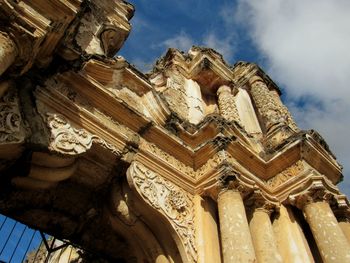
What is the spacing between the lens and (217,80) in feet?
34.4

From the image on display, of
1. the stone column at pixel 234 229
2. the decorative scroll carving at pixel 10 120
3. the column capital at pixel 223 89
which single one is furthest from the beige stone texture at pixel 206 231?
the column capital at pixel 223 89

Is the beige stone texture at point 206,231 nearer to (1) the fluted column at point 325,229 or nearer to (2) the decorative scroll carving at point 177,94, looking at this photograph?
(1) the fluted column at point 325,229

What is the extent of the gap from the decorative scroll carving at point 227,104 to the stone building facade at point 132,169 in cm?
132

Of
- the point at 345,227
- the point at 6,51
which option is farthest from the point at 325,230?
the point at 6,51

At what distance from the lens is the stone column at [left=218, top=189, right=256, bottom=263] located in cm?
473

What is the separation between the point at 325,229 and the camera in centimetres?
551

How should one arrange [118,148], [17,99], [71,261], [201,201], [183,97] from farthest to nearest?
[183,97] < [71,261] < [201,201] < [118,148] < [17,99]

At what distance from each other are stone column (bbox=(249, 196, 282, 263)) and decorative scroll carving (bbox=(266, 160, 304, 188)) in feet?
1.69

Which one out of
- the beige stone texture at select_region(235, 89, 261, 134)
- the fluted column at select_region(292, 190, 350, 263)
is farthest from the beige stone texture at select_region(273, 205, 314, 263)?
the beige stone texture at select_region(235, 89, 261, 134)

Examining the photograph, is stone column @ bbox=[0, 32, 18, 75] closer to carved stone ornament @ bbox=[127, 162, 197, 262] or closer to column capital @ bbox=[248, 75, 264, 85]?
carved stone ornament @ bbox=[127, 162, 197, 262]

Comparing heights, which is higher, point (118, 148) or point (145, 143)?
point (145, 143)

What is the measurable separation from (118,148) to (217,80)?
559cm

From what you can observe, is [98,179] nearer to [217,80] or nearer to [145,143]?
[145,143]

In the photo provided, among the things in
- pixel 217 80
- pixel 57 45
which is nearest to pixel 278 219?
pixel 57 45
